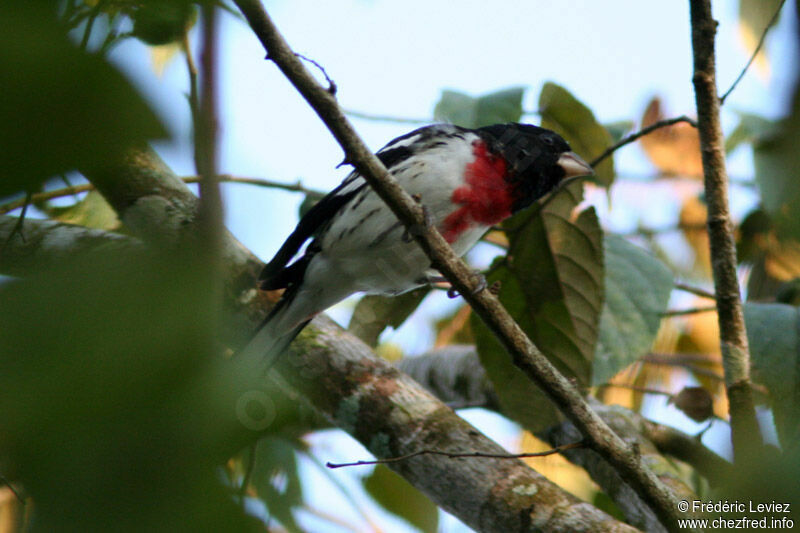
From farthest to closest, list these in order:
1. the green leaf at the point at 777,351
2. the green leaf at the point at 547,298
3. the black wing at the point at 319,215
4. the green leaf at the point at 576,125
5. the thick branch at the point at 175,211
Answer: the green leaf at the point at 576,125
the green leaf at the point at 547,298
the black wing at the point at 319,215
the green leaf at the point at 777,351
the thick branch at the point at 175,211

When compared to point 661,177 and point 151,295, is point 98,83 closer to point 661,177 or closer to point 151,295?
point 151,295

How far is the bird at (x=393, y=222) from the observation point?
3035mm

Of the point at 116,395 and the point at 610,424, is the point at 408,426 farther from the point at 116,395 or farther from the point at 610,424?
the point at 116,395

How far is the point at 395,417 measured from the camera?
2689mm

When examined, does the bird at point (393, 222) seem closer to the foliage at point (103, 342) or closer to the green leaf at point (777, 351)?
the green leaf at point (777, 351)

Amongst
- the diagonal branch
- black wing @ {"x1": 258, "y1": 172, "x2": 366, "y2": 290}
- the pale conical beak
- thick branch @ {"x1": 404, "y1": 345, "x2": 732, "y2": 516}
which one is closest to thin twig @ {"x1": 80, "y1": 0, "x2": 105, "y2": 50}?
the diagonal branch

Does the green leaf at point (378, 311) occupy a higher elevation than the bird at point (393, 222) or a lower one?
lower

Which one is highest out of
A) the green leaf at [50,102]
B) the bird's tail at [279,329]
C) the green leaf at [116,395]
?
the green leaf at [50,102]

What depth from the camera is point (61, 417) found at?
1.37ft

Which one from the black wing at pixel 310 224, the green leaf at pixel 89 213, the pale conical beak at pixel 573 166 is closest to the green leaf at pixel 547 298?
the pale conical beak at pixel 573 166

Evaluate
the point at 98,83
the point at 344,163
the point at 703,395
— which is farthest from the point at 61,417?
the point at 703,395

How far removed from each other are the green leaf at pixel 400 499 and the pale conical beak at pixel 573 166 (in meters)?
1.53

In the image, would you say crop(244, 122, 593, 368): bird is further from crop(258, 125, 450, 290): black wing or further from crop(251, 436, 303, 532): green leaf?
crop(251, 436, 303, 532): green leaf

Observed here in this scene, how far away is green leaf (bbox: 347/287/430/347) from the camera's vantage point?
3.53 metres
